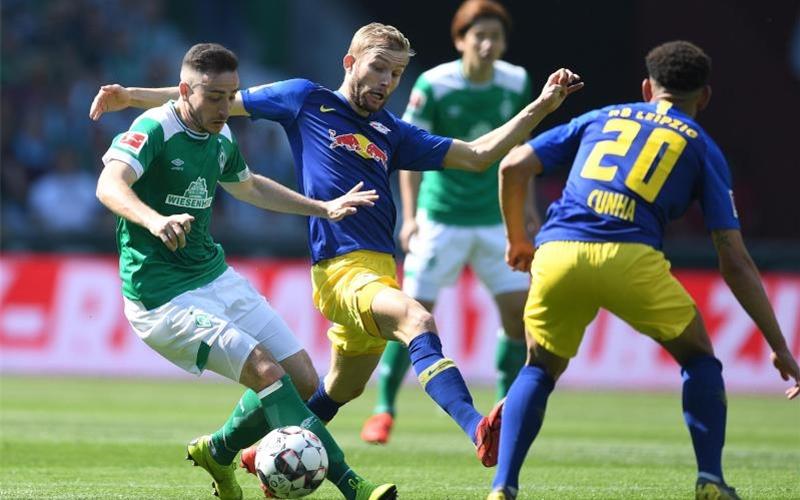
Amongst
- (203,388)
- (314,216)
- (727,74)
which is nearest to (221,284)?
(314,216)

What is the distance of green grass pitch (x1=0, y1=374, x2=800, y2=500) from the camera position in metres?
7.31

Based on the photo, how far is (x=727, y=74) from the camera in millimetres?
18578

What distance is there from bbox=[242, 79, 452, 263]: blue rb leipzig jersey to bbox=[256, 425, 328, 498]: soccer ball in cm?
99

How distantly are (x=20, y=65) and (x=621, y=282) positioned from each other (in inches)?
582

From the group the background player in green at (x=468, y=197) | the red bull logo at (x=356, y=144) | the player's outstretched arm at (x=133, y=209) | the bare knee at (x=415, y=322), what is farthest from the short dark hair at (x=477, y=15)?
the player's outstretched arm at (x=133, y=209)

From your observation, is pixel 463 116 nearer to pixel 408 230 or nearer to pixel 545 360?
pixel 408 230

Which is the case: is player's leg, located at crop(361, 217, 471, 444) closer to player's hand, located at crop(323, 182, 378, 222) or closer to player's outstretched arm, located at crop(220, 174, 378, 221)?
player's outstretched arm, located at crop(220, 174, 378, 221)

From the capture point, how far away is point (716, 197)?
587 cm

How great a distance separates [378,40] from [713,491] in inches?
Result: 101

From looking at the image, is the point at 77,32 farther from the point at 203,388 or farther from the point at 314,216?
the point at 314,216

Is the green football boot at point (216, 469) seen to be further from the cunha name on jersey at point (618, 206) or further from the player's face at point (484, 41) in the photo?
the player's face at point (484, 41)

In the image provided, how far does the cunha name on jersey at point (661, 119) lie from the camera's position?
5.88 metres

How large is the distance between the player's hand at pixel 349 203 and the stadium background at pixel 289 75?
9.63 m

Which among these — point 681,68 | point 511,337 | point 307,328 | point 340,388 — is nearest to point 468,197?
point 511,337
